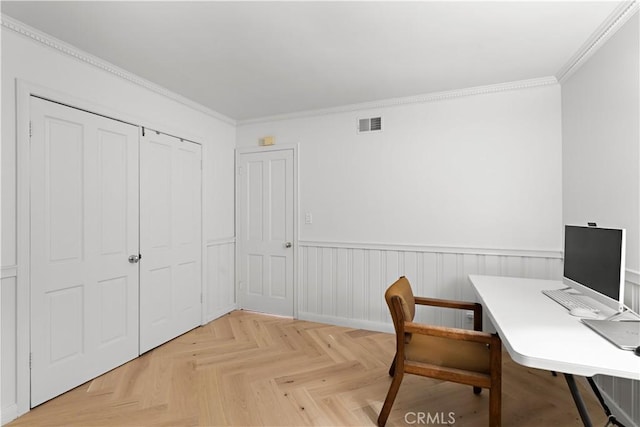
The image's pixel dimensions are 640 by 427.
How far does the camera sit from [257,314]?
4176 millimetres

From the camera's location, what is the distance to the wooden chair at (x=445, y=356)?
1.76 meters

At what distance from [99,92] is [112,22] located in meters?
0.74

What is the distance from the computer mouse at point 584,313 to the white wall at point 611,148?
40 centimetres

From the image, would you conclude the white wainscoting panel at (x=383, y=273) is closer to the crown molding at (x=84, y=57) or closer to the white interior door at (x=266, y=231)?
the white interior door at (x=266, y=231)

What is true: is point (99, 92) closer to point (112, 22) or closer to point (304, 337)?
point (112, 22)

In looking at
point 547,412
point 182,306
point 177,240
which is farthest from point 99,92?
point 547,412

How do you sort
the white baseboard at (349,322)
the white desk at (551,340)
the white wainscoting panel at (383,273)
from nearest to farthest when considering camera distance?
1. the white desk at (551,340)
2. the white wainscoting panel at (383,273)
3. the white baseboard at (349,322)

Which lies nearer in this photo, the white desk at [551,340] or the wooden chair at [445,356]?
the white desk at [551,340]

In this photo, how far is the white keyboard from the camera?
6.36 ft

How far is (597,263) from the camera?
6.28 ft

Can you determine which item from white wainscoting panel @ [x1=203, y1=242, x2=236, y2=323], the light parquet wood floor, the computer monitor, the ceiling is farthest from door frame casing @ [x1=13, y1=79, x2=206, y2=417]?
the computer monitor

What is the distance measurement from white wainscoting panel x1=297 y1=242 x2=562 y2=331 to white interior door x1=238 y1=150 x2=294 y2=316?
10.5 inches

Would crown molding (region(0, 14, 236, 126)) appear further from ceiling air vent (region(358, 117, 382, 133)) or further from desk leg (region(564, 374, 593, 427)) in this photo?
desk leg (region(564, 374, 593, 427))

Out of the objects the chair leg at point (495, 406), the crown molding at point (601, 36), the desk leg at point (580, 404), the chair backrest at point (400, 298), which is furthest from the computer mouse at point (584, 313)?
the crown molding at point (601, 36)
